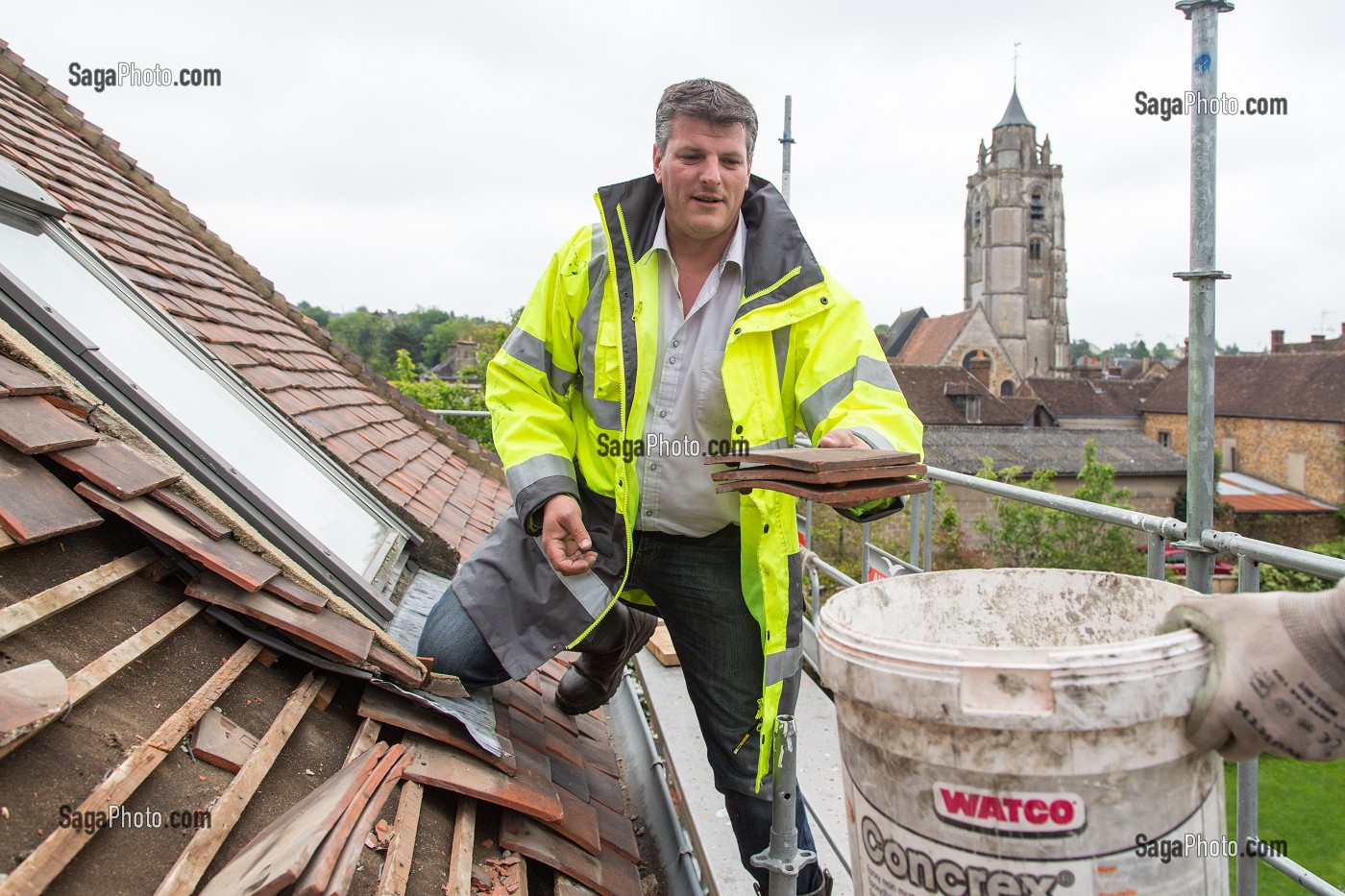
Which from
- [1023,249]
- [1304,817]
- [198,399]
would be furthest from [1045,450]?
[1023,249]

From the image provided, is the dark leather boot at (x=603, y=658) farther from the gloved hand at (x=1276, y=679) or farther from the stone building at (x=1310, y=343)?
the stone building at (x=1310, y=343)

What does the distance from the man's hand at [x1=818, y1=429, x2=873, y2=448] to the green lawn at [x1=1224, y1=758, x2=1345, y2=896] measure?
1193cm

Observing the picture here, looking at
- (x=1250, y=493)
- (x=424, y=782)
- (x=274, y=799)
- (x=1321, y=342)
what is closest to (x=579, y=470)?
(x=424, y=782)

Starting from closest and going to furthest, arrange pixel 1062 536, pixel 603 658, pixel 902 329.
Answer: pixel 603 658, pixel 1062 536, pixel 902 329

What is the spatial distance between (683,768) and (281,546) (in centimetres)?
228

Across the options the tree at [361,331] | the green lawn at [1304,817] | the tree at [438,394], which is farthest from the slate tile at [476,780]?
the tree at [361,331]

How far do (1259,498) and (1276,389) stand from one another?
29.1 feet

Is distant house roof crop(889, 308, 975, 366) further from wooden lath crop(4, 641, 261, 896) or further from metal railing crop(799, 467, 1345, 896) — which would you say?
wooden lath crop(4, 641, 261, 896)

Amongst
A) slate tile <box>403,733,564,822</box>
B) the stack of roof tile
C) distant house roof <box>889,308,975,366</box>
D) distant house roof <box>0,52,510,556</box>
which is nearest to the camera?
the stack of roof tile

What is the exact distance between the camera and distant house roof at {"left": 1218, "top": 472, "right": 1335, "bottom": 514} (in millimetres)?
43062

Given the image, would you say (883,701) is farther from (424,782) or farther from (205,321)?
(205,321)

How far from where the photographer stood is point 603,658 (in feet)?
10.2

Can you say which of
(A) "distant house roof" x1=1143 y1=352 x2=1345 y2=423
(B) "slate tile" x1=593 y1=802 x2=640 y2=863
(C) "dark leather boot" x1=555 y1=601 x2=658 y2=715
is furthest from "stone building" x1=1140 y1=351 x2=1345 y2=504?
(B) "slate tile" x1=593 y1=802 x2=640 y2=863

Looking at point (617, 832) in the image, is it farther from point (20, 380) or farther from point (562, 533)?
point (20, 380)
